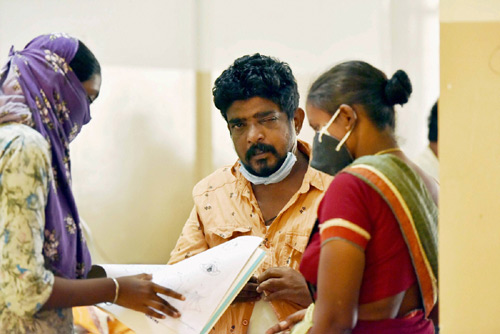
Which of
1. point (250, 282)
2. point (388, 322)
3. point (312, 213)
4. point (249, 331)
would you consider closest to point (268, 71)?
point (312, 213)

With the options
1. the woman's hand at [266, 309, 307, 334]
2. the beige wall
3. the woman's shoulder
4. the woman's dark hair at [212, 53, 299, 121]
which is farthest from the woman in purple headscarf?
the beige wall

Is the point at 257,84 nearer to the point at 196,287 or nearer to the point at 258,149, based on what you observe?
the point at 258,149

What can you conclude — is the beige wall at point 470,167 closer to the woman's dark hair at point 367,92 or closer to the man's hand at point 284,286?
Answer: the woman's dark hair at point 367,92

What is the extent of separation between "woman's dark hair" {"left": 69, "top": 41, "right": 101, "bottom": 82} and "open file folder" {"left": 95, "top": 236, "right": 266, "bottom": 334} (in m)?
0.64

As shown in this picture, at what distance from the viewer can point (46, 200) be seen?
195 cm

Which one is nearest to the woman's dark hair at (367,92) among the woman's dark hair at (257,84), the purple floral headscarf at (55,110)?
the purple floral headscarf at (55,110)

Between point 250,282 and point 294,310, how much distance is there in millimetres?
206

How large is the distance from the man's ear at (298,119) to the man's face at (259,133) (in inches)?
3.6

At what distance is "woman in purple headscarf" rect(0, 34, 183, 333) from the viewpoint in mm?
1858

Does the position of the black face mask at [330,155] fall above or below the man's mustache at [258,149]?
above

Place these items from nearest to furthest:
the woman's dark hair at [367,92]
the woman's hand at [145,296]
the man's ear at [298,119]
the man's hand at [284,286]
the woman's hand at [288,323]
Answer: the woman's dark hair at [367,92] < the woman's hand at [145,296] < the woman's hand at [288,323] < the man's hand at [284,286] < the man's ear at [298,119]

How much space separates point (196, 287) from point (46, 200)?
58cm

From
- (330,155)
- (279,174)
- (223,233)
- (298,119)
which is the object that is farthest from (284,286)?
(330,155)

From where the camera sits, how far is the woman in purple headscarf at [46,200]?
1.86m
